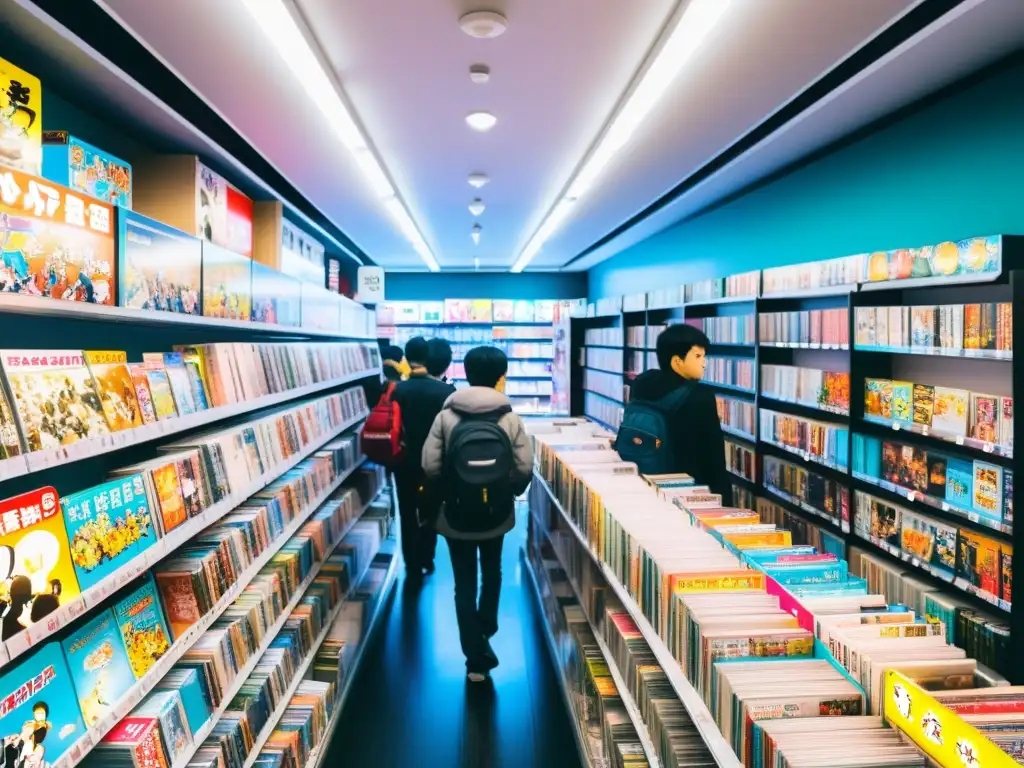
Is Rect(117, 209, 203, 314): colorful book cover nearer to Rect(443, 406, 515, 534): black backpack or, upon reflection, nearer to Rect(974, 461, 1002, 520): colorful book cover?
Rect(443, 406, 515, 534): black backpack

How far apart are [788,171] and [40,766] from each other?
5440 millimetres

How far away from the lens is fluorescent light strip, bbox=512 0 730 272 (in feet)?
8.20

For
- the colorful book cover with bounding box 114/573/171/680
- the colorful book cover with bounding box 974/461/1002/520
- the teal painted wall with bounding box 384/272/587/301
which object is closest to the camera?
the colorful book cover with bounding box 114/573/171/680

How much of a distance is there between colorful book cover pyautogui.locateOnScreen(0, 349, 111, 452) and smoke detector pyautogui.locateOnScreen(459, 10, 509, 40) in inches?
75.3

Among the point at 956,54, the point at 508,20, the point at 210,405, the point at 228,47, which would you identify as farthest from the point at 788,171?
the point at 210,405

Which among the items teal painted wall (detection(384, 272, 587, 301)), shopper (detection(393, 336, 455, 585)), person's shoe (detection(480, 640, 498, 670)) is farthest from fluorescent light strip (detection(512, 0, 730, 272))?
teal painted wall (detection(384, 272, 587, 301))

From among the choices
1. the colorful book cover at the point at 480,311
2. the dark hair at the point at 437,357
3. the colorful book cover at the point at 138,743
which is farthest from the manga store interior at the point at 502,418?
the colorful book cover at the point at 480,311

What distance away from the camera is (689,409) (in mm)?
3426

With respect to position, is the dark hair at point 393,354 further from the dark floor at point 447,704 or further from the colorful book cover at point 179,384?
the colorful book cover at point 179,384

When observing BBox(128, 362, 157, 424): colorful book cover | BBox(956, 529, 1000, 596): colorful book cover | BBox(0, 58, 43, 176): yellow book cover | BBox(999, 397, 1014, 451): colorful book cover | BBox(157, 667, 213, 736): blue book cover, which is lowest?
BBox(157, 667, 213, 736): blue book cover

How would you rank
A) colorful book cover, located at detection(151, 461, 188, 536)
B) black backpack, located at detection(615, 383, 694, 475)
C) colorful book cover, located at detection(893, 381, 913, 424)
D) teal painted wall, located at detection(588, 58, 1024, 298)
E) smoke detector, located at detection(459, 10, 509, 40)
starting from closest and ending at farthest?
colorful book cover, located at detection(151, 461, 188, 536)
smoke detector, located at detection(459, 10, 509, 40)
teal painted wall, located at detection(588, 58, 1024, 298)
colorful book cover, located at detection(893, 381, 913, 424)
black backpack, located at detection(615, 383, 694, 475)

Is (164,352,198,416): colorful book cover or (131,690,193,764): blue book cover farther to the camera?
(164,352,198,416): colorful book cover

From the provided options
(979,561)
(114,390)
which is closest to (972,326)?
(979,561)

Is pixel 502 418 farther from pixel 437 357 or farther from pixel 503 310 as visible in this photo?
pixel 503 310
